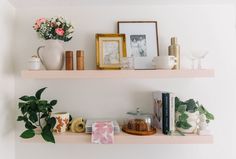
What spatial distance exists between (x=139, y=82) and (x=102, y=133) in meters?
0.46

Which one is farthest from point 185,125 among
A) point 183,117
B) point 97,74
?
point 97,74

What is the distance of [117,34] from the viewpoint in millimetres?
1331

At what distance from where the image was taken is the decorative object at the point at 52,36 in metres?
1.21

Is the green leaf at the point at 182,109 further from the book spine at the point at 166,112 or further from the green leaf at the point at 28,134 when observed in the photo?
the green leaf at the point at 28,134

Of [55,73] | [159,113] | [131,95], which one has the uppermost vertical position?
[55,73]

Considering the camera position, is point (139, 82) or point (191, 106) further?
point (139, 82)

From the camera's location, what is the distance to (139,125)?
4.02 feet

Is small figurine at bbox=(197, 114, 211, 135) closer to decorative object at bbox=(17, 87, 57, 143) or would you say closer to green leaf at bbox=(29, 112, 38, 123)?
Result: decorative object at bbox=(17, 87, 57, 143)

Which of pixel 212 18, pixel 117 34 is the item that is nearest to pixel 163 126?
pixel 117 34

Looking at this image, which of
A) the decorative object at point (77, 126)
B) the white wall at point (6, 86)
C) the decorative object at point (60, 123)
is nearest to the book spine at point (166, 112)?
the decorative object at point (77, 126)

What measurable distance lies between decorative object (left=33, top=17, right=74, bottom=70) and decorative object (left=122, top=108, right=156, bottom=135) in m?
0.59

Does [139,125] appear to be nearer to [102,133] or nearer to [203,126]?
[102,133]
